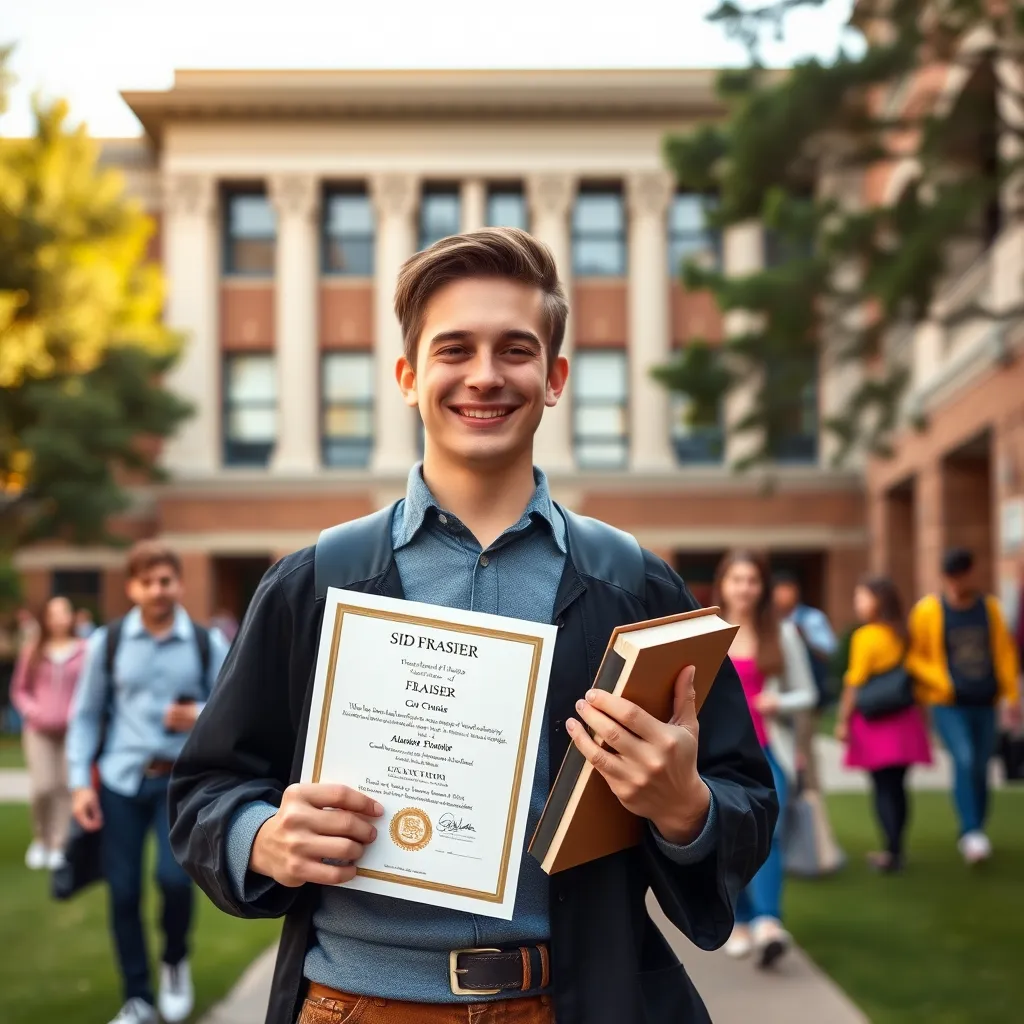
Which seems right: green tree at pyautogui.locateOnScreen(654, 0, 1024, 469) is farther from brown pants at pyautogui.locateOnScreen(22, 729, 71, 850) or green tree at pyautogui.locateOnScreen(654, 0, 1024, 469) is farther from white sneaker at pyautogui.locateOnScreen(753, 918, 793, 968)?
brown pants at pyautogui.locateOnScreen(22, 729, 71, 850)

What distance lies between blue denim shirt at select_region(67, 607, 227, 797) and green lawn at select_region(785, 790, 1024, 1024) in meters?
3.34

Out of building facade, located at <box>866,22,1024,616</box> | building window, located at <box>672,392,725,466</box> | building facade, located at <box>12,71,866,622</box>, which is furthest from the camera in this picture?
building window, located at <box>672,392,725,466</box>

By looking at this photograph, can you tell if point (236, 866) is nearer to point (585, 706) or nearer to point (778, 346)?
point (585, 706)

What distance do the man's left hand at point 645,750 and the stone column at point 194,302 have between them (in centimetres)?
2996

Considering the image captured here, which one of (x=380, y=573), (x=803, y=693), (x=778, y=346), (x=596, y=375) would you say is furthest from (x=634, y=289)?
(x=380, y=573)

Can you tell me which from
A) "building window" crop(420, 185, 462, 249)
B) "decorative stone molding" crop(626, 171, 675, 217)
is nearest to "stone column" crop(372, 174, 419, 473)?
"building window" crop(420, 185, 462, 249)

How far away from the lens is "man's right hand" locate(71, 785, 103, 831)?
19.1ft

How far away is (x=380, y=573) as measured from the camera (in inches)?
83.9

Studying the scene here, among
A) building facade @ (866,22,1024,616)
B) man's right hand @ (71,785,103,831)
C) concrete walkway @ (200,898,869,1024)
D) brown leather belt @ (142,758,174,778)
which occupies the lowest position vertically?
concrete walkway @ (200,898,869,1024)

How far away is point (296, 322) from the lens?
1227 inches

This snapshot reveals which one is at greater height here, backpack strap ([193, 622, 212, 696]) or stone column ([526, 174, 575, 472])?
stone column ([526, 174, 575, 472])

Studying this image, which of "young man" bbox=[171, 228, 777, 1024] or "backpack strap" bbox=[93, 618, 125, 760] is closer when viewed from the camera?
"young man" bbox=[171, 228, 777, 1024]

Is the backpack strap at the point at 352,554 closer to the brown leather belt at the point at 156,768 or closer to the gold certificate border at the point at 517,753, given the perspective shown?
the gold certificate border at the point at 517,753

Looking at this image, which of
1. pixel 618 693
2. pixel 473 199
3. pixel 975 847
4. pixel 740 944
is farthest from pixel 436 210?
pixel 618 693
